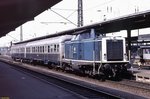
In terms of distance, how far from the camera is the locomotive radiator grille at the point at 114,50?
20.1 meters

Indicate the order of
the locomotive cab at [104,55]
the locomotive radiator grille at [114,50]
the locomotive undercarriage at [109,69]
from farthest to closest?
the locomotive radiator grille at [114,50], the locomotive cab at [104,55], the locomotive undercarriage at [109,69]

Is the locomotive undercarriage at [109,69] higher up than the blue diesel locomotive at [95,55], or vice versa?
the blue diesel locomotive at [95,55]

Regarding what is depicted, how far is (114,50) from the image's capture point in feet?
66.3

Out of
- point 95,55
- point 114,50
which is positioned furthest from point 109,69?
point 95,55

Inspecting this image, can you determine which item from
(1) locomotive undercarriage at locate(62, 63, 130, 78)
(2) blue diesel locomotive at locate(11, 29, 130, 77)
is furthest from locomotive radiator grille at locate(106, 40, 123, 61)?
(1) locomotive undercarriage at locate(62, 63, 130, 78)

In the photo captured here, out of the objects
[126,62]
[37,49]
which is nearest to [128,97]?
[126,62]

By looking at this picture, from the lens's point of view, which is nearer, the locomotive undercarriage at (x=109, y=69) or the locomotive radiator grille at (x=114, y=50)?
the locomotive undercarriage at (x=109, y=69)

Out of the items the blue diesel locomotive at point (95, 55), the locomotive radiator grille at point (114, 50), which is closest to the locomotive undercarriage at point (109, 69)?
the blue diesel locomotive at point (95, 55)

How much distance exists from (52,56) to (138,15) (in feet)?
35.5

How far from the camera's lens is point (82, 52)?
22.5 m

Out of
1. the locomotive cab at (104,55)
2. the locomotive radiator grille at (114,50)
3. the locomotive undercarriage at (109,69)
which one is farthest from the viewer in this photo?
the locomotive radiator grille at (114,50)

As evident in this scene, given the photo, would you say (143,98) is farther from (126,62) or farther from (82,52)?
(82,52)

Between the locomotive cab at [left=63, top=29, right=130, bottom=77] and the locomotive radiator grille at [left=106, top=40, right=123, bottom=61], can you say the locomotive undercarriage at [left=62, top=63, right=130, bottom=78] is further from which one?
the locomotive radiator grille at [left=106, top=40, right=123, bottom=61]

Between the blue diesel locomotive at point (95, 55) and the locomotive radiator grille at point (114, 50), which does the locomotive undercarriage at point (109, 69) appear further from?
the locomotive radiator grille at point (114, 50)
